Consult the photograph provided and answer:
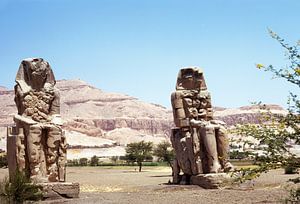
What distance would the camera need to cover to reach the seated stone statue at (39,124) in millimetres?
12094

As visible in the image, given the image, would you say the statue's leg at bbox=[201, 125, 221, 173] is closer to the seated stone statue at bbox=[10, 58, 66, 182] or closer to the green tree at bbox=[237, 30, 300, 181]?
the seated stone statue at bbox=[10, 58, 66, 182]

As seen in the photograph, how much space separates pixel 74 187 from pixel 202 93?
201 inches

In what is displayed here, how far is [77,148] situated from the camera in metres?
92.6

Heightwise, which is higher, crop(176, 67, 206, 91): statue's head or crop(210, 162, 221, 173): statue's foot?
crop(176, 67, 206, 91): statue's head

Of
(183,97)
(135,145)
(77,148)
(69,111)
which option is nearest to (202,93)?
(183,97)

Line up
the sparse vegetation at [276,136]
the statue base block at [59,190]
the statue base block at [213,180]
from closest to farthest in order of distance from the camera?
the sparse vegetation at [276,136], the statue base block at [59,190], the statue base block at [213,180]

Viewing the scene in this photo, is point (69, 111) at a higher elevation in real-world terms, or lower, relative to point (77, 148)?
higher

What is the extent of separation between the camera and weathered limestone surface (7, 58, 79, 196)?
39.6 feet

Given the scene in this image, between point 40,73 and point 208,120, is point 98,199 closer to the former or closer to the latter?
point 40,73

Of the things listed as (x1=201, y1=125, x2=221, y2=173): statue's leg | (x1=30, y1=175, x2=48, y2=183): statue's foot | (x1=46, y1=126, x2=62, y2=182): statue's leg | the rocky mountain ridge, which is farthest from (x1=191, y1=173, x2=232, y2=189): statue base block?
the rocky mountain ridge

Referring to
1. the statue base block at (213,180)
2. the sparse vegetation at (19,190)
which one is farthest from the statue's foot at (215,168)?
the sparse vegetation at (19,190)

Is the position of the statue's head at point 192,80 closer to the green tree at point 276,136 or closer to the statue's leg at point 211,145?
the statue's leg at point 211,145

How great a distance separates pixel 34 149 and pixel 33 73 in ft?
6.44

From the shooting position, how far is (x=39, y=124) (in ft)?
40.3
